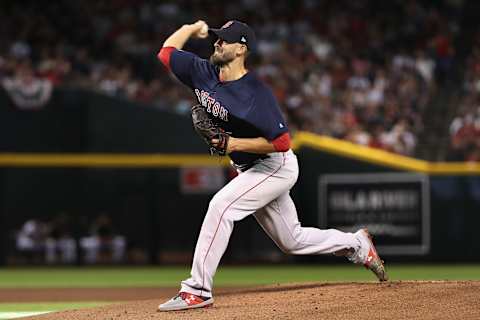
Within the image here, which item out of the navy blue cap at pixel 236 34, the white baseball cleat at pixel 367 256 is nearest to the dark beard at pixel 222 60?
the navy blue cap at pixel 236 34

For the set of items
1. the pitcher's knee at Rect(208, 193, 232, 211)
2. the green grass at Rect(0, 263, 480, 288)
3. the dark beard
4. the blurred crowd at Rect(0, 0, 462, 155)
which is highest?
the blurred crowd at Rect(0, 0, 462, 155)

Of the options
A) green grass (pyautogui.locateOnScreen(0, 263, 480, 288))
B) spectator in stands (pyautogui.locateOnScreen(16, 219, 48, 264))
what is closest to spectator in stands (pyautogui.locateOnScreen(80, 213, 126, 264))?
green grass (pyautogui.locateOnScreen(0, 263, 480, 288))

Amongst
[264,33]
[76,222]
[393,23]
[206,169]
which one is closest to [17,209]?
[76,222]

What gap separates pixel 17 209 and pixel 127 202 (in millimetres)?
1574

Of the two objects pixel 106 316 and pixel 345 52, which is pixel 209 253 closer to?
pixel 106 316

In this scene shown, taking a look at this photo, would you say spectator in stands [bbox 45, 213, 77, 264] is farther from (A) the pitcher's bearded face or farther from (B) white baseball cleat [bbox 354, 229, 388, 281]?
(A) the pitcher's bearded face

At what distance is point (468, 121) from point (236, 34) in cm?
832

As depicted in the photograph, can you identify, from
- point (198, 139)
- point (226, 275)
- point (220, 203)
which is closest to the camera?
point (220, 203)

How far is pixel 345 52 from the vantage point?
16.3 metres

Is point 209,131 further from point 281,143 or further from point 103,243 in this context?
point 103,243

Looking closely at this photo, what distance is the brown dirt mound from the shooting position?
17.6 ft

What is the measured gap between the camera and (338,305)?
5.65 meters

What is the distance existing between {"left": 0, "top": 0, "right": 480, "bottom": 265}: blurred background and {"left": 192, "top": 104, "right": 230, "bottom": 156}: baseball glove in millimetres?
7256

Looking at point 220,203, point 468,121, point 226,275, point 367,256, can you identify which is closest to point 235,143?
point 220,203
